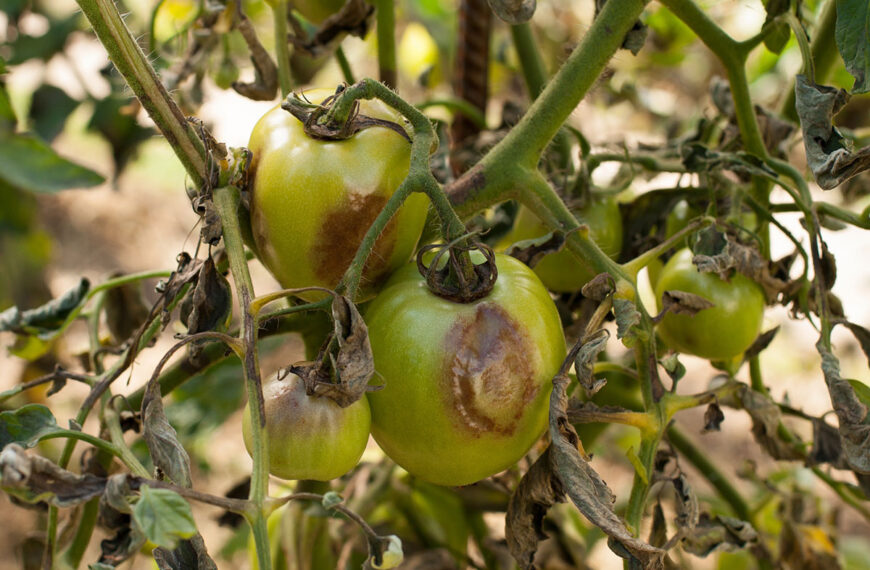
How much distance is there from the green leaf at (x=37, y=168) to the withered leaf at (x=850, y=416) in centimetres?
76

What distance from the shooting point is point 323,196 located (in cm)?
53

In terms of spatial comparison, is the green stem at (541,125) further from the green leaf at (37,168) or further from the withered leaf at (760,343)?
the green leaf at (37,168)

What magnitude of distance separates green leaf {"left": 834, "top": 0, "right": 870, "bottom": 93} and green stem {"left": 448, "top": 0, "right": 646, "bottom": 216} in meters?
0.14

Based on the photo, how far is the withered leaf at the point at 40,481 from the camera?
39 cm

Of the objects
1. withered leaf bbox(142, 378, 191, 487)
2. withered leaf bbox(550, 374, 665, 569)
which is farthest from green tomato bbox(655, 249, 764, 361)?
withered leaf bbox(142, 378, 191, 487)

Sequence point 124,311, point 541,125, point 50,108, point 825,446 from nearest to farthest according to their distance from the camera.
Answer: point 541,125 → point 825,446 → point 124,311 → point 50,108

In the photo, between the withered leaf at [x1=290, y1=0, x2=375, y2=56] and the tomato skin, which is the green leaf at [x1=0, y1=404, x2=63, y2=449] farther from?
the withered leaf at [x1=290, y1=0, x2=375, y2=56]

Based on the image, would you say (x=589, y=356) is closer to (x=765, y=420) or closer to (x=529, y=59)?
(x=765, y=420)

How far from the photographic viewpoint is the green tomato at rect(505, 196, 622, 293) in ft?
2.35

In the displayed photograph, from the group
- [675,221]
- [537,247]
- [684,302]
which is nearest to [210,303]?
[537,247]

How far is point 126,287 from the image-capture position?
86 cm

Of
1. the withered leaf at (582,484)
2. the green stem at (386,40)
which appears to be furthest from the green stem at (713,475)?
the green stem at (386,40)

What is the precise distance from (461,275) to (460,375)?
7 centimetres

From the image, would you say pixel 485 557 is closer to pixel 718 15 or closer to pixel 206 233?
pixel 206 233
